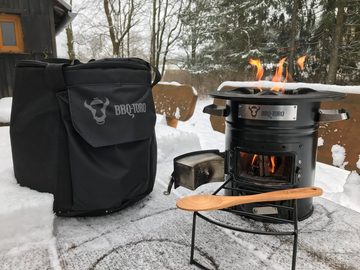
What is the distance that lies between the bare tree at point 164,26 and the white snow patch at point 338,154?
13574mm

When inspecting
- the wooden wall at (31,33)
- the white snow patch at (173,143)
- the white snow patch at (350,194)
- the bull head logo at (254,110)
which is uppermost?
the wooden wall at (31,33)

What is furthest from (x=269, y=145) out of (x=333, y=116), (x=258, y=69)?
(x=258, y=69)

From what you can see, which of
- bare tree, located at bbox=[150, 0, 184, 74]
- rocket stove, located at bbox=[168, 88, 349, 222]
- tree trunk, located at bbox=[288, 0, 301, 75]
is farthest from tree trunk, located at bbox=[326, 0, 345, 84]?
rocket stove, located at bbox=[168, 88, 349, 222]

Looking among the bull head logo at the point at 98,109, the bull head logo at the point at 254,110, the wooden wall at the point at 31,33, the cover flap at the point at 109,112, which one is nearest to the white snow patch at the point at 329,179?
the bull head logo at the point at 254,110

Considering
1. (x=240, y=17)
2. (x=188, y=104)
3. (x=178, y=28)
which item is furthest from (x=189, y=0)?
(x=188, y=104)

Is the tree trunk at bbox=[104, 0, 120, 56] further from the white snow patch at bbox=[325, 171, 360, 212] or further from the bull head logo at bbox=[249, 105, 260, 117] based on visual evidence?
the bull head logo at bbox=[249, 105, 260, 117]

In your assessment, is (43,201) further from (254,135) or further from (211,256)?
(254,135)

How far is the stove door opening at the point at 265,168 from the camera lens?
161 centimetres

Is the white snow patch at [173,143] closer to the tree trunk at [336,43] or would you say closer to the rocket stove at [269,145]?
the rocket stove at [269,145]

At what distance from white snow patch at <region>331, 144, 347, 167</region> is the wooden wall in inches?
260

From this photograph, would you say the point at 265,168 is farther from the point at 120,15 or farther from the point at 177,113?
the point at 120,15

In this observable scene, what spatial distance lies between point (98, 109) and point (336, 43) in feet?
37.9

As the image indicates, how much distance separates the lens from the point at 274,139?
5.06 ft

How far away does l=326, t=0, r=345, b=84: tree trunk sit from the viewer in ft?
33.2
